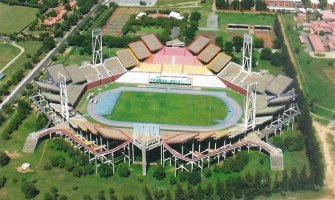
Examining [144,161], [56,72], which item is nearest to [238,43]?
[56,72]

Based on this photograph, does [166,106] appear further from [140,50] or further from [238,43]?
[238,43]

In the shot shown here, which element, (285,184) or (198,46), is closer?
(285,184)

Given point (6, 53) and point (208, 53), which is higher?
point (208, 53)

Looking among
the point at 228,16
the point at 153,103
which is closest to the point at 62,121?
the point at 153,103

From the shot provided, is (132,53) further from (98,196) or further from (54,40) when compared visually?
(98,196)

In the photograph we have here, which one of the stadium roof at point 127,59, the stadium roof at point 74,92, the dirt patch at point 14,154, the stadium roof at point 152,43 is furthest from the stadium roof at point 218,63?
the dirt patch at point 14,154

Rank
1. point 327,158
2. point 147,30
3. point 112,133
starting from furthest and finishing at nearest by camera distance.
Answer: point 147,30 < point 327,158 < point 112,133

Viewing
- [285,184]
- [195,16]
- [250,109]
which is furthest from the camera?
[195,16]
